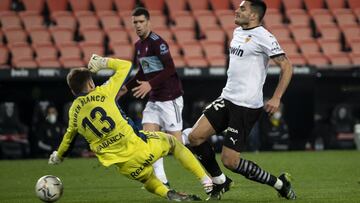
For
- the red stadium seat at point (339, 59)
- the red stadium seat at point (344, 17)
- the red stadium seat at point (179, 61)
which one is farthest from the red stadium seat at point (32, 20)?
the red stadium seat at point (344, 17)

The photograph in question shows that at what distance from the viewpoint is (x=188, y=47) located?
19953mm

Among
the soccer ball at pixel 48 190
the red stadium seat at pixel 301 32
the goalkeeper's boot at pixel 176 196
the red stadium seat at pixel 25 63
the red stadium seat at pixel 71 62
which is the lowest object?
the red stadium seat at pixel 301 32

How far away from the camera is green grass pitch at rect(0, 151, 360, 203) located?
9.92 meters

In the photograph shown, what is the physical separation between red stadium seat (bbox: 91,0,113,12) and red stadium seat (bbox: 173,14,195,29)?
168 cm

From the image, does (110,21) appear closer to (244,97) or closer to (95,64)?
(244,97)

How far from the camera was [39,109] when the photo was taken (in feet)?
61.1

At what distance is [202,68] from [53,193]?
31.5 feet

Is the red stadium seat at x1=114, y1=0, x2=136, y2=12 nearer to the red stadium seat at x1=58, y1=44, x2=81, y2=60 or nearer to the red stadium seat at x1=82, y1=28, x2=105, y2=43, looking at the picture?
the red stadium seat at x1=82, y1=28, x2=105, y2=43

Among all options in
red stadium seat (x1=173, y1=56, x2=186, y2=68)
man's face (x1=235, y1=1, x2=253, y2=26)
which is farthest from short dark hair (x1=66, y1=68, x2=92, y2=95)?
red stadium seat (x1=173, y1=56, x2=186, y2=68)

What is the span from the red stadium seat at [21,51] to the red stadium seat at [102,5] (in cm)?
246

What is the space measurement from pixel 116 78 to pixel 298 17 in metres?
13.3

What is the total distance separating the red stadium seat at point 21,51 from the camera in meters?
19.3

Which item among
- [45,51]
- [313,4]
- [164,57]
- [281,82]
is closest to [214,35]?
[313,4]

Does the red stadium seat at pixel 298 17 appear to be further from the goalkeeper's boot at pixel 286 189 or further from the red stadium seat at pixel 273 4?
the goalkeeper's boot at pixel 286 189
